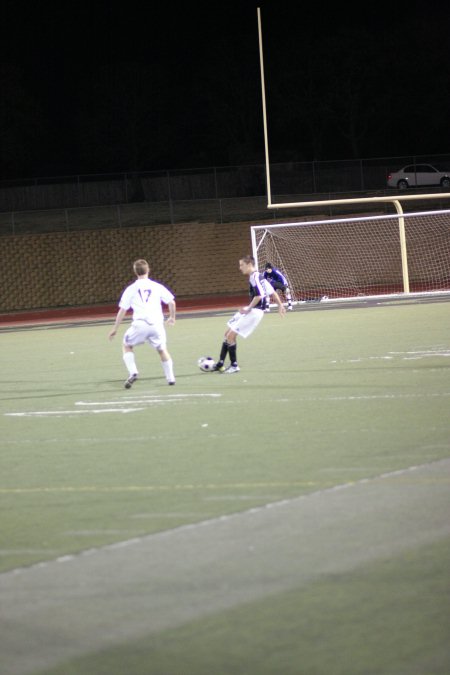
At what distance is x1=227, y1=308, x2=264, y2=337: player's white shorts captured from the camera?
54.0ft

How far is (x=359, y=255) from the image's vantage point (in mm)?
42688

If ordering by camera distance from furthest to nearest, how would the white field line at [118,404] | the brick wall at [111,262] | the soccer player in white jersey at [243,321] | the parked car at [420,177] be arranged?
1. the parked car at [420,177]
2. the brick wall at [111,262]
3. the soccer player in white jersey at [243,321]
4. the white field line at [118,404]

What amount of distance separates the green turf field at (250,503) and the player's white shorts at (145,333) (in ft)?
2.19

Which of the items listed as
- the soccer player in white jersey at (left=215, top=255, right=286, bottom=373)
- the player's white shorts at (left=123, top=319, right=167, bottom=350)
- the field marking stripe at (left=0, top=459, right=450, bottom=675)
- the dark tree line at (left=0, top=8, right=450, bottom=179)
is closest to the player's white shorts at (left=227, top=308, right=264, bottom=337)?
the soccer player in white jersey at (left=215, top=255, right=286, bottom=373)

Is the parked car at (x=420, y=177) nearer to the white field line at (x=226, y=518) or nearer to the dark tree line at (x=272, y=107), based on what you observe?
the dark tree line at (x=272, y=107)

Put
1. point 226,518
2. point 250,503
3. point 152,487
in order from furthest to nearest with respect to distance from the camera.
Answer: point 152,487 < point 250,503 < point 226,518

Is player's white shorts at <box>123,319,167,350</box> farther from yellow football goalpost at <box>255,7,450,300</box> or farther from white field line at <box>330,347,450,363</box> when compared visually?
yellow football goalpost at <box>255,7,450,300</box>

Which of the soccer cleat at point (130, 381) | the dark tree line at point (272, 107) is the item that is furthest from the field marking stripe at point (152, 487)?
the dark tree line at point (272, 107)

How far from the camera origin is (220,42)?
208 feet

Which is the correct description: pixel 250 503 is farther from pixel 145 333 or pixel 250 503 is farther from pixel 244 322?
pixel 244 322

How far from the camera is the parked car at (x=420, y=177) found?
50562 millimetres

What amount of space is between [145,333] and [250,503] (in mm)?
7768

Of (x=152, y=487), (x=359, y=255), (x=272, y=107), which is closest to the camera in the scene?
(x=152, y=487)

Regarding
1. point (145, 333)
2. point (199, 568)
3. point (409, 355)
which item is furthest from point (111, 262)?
point (199, 568)
